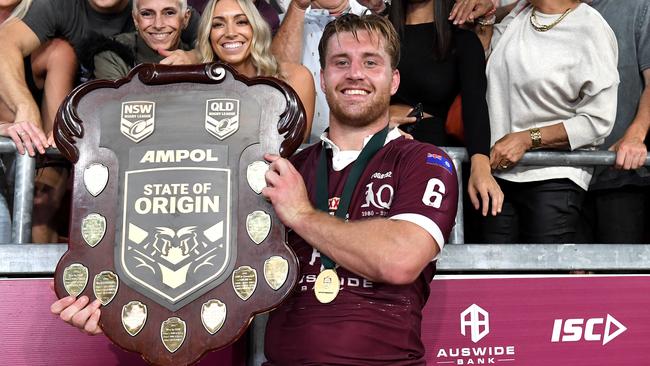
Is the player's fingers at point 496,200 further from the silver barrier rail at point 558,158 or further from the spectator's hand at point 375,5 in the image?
the spectator's hand at point 375,5

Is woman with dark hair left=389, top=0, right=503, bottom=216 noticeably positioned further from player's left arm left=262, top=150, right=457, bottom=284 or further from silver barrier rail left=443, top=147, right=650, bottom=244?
player's left arm left=262, top=150, right=457, bottom=284

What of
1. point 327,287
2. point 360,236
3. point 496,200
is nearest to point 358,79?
point 360,236

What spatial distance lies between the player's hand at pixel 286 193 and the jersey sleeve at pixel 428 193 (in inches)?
10.8

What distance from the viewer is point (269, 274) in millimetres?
2518

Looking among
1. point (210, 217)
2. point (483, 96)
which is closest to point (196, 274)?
point (210, 217)

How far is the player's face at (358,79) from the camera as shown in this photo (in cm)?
292

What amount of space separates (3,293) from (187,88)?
1012 millimetres

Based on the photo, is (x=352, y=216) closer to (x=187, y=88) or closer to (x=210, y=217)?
(x=210, y=217)

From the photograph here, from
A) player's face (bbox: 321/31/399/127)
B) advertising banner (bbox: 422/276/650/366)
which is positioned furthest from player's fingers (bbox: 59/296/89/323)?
advertising banner (bbox: 422/276/650/366)

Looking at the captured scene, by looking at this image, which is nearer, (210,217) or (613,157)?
(210,217)

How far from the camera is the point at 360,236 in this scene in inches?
99.9

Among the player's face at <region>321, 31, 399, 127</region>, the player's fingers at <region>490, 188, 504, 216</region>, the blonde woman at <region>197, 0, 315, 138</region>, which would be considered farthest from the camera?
the blonde woman at <region>197, 0, 315, 138</region>

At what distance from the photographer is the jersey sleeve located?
8.55 ft

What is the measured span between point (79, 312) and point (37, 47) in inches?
66.1
